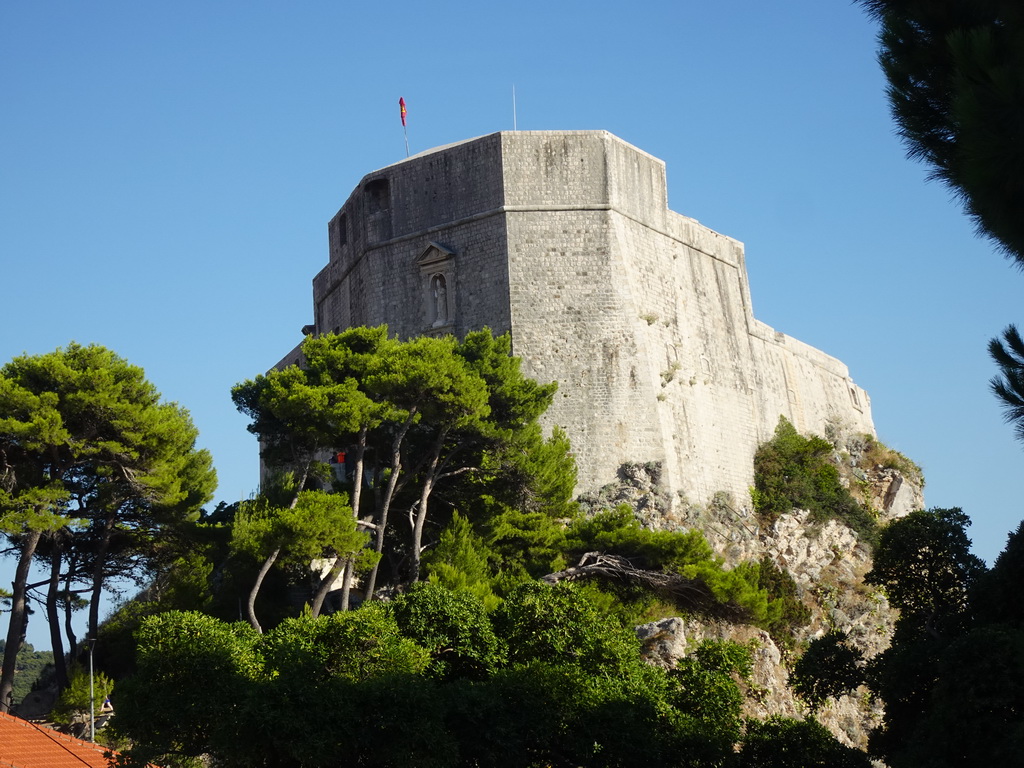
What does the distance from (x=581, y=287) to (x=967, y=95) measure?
1934 cm

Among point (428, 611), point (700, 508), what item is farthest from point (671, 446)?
point (428, 611)

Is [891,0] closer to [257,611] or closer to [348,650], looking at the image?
[348,650]

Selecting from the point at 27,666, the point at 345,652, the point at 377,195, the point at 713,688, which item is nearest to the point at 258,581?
the point at 345,652

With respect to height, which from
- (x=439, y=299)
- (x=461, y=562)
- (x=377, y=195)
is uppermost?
(x=377, y=195)

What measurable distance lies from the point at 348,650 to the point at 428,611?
4.12ft

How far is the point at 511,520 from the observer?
23.3m

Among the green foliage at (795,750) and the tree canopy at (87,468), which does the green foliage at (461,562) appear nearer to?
the tree canopy at (87,468)

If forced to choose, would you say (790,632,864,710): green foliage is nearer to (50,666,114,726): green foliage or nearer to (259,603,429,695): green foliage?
(259,603,429,695): green foliage

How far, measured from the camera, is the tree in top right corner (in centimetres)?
772

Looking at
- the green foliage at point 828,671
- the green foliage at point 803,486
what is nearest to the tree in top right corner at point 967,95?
the green foliage at point 828,671

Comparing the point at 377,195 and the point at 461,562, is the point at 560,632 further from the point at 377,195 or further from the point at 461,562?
the point at 377,195

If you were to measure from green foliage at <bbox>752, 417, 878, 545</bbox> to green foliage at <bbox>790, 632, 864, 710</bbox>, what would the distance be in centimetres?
1371

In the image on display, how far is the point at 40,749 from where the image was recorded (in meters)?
16.8

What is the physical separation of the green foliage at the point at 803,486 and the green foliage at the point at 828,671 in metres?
13.7
